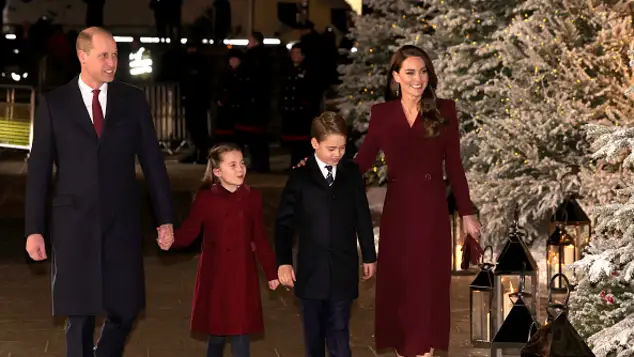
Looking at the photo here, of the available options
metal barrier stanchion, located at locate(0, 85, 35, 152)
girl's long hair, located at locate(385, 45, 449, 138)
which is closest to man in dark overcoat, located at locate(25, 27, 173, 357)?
girl's long hair, located at locate(385, 45, 449, 138)

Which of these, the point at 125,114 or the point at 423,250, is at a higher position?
A: the point at 125,114

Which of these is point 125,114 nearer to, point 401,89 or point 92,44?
point 92,44

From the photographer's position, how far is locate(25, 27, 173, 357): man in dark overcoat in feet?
26.6

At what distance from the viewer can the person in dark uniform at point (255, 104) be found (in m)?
22.8

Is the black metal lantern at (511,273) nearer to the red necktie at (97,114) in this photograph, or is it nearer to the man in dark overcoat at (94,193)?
the man in dark overcoat at (94,193)

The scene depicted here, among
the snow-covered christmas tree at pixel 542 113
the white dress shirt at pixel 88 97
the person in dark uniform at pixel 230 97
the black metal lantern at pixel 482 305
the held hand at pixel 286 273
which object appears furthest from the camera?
the person in dark uniform at pixel 230 97

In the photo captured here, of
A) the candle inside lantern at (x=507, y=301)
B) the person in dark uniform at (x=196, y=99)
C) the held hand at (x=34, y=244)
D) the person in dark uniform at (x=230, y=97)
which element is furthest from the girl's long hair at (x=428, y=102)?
the person in dark uniform at (x=196, y=99)

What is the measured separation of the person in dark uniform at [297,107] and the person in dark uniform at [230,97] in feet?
2.31

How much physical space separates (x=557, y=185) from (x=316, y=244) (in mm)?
4876

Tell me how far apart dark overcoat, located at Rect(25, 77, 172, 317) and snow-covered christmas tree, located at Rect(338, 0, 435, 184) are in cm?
962

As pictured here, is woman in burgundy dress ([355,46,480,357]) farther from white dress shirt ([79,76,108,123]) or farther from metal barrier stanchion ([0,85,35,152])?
metal barrier stanchion ([0,85,35,152])

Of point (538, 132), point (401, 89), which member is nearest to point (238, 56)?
→ point (538, 132)

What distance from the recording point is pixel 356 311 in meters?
11.8

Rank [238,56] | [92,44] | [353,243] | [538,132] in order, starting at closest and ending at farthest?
1. [92,44]
2. [353,243]
3. [538,132]
4. [238,56]
